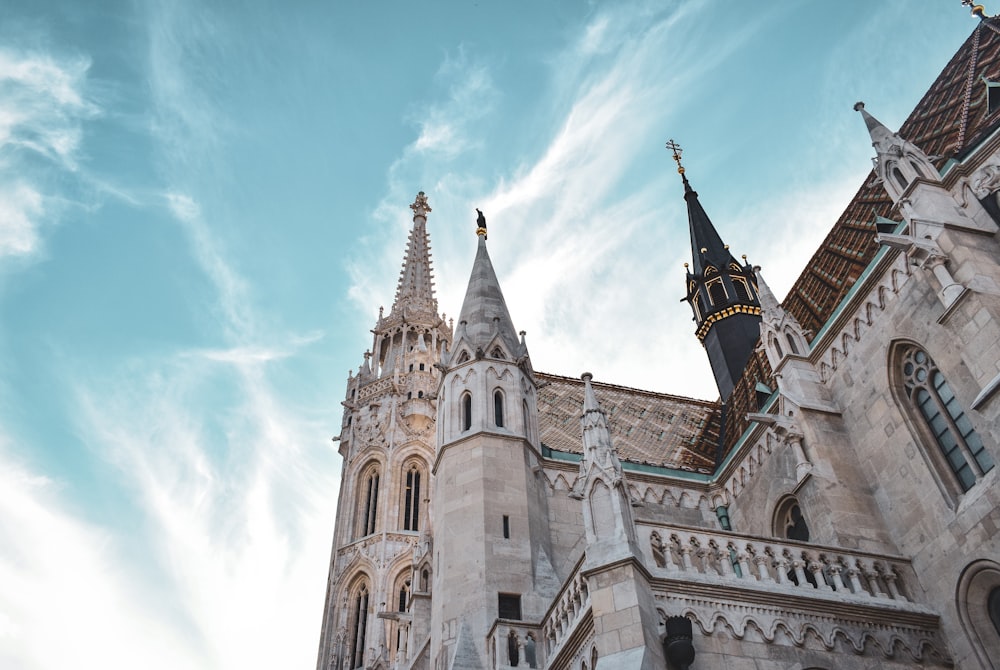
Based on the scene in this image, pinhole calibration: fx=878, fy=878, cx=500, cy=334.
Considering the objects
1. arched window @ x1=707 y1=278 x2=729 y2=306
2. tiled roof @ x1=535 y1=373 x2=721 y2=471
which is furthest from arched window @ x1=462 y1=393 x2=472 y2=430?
arched window @ x1=707 y1=278 x2=729 y2=306

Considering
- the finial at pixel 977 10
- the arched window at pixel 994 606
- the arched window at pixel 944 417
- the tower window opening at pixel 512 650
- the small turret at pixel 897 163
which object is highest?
the finial at pixel 977 10

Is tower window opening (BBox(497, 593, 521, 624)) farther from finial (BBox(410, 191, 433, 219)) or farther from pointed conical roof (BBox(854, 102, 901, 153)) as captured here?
finial (BBox(410, 191, 433, 219))

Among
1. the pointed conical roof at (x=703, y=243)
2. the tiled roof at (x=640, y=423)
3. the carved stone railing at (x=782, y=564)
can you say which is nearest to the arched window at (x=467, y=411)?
the tiled roof at (x=640, y=423)

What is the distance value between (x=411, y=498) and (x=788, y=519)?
21.4 metres

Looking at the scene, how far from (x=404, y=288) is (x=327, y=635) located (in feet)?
69.0

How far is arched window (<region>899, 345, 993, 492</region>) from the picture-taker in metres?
Result: 12.4

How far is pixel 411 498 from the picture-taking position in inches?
1401

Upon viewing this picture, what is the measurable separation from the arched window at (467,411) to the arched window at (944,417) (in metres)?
8.14

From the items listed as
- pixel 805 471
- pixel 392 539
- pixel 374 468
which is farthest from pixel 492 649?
pixel 374 468

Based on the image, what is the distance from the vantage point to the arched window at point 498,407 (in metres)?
17.8

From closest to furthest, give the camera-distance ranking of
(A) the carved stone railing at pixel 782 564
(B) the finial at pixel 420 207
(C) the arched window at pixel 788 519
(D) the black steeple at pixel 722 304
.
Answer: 1. (A) the carved stone railing at pixel 782 564
2. (C) the arched window at pixel 788 519
3. (D) the black steeple at pixel 722 304
4. (B) the finial at pixel 420 207

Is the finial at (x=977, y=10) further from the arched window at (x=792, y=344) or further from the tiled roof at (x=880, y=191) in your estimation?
the arched window at (x=792, y=344)

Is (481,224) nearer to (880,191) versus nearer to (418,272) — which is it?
(880,191)

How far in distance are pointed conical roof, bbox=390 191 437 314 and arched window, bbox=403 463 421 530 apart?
1118cm
